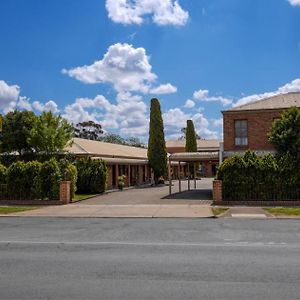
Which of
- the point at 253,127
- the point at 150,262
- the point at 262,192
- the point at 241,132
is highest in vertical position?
the point at 253,127

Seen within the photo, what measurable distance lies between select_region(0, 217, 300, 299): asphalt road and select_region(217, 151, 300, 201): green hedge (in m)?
8.06

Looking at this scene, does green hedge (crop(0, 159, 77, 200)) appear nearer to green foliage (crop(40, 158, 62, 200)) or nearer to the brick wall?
green foliage (crop(40, 158, 62, 200))

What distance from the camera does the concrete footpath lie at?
19100 millimetres

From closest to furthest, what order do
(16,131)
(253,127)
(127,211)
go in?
(127,211), (253,127), (16,131)

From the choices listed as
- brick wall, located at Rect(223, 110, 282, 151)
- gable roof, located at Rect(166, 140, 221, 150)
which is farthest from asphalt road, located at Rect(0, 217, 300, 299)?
gable roof, located at Rect(166, 140, 221, 150)

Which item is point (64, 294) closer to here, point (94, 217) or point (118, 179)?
point (94, 217)

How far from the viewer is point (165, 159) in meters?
48.2

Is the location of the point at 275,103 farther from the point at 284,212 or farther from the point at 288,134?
the point at 284,212

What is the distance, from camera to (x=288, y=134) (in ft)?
77.8

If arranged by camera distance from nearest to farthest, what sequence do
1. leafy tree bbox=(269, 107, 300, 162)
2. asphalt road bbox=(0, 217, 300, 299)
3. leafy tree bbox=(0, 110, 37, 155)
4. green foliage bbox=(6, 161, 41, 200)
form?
1. asphalt road bbox=(0, 217, 300, 299)
2. leafy tree bbox=(269, 107, 300, 162)
3. green foliage bbox=(6, 161, 41, 200)
4. leafy tree bbox=(0, 110, 37, 155)

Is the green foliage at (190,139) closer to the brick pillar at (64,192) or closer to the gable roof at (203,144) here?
the gable roof at (203,144)

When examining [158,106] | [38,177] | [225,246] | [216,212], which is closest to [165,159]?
[158,106]

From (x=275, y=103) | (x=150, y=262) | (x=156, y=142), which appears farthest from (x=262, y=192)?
(x=156, y=142)

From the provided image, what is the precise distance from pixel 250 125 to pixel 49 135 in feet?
49.4
